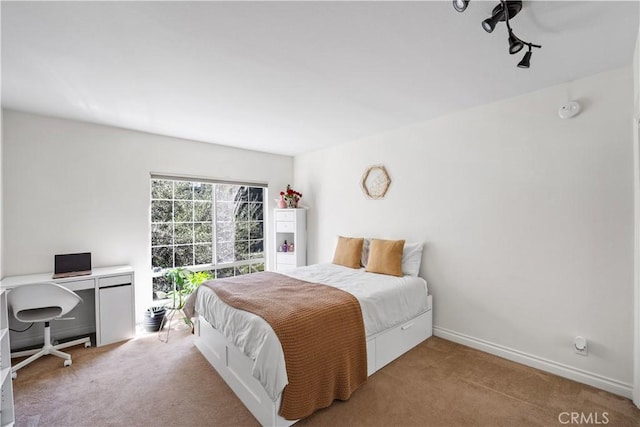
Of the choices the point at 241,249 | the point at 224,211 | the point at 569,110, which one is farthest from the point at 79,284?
the point at 569,110

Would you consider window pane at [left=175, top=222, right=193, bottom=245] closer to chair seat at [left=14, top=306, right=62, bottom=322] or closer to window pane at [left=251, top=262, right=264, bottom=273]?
window pane at [left=251, top=262, right=264, bottom=273]

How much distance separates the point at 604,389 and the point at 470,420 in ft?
4.00

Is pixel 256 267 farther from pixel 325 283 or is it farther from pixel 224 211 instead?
pixel 325 283

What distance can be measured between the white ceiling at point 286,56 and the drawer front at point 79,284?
5.74 feet

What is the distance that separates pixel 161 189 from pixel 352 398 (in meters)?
3.47

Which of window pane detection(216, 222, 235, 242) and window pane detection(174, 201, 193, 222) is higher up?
window pane detection(174, 201, 193, 222)

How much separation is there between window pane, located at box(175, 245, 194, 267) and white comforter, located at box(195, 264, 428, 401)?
1.41 meters

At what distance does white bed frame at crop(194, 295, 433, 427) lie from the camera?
5.98 feet

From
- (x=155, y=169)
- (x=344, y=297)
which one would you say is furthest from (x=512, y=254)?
(x=155, y=169)

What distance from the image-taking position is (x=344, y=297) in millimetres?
2303

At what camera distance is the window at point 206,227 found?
12.7 ft

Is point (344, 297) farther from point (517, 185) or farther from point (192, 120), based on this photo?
point (192, 120)

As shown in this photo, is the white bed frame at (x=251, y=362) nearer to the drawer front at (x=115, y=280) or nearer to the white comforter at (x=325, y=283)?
the white comforter at (x=325, y=283)

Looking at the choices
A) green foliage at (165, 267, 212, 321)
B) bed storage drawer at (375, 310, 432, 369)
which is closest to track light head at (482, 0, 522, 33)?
bed storage drawer at (375, 310, 432, 369)
